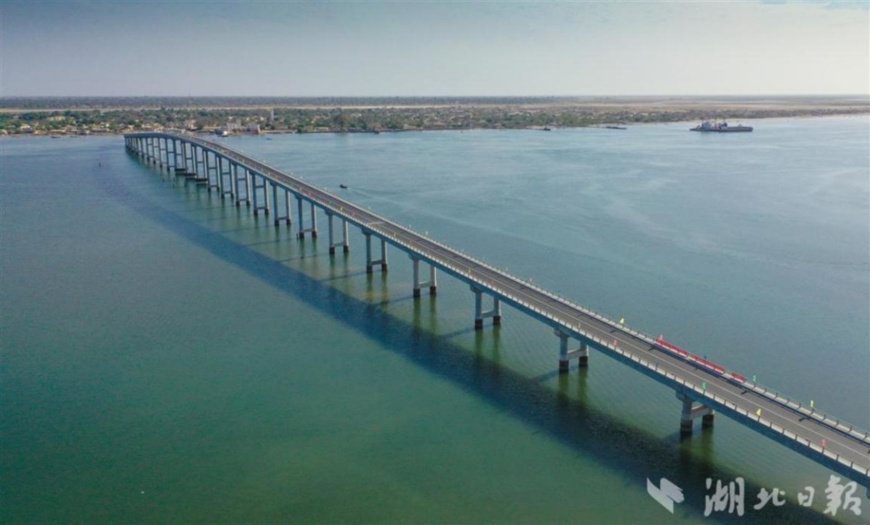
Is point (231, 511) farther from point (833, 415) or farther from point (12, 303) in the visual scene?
point (12, 303)

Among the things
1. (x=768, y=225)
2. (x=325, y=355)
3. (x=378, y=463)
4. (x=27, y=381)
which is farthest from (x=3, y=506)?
(x=768, y=225)

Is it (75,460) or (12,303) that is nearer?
(75,460)

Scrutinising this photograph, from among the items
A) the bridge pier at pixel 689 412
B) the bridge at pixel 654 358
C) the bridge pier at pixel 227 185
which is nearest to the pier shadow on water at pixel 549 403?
the bridge pier at pixel 689 412

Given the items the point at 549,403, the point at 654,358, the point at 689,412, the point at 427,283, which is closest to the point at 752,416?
the point at 689,412

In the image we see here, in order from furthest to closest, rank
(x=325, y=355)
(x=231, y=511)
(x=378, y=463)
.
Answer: (x=325, y=355) < (x=378, y=463) < (x=231, y=511)

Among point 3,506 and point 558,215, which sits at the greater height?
point 558,215

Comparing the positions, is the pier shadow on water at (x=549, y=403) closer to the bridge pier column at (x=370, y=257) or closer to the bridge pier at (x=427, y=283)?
the bridge pier at (x=427, y=283)

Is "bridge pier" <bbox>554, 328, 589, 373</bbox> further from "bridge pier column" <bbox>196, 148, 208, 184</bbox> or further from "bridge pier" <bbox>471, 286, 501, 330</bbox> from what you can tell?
"bridge pier column" <bbox>196, 148, 208, 184</bbox>
